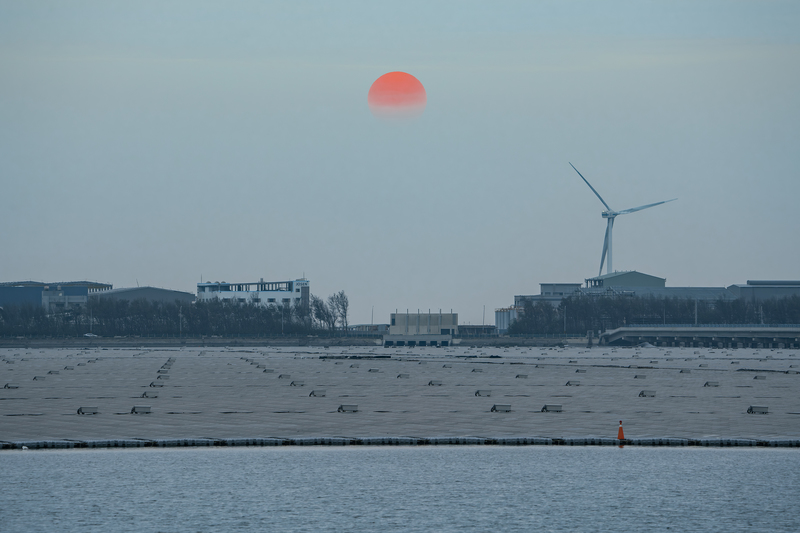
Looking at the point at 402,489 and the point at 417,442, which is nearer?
the point at 402,489

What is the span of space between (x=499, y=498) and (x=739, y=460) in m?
9.47

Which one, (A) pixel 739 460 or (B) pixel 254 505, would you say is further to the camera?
(A) pixel 739 460

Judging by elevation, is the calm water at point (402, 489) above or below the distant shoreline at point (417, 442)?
below

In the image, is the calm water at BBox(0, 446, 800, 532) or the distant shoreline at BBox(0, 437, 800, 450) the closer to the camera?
the calm water at BBox(0, 446, 800, 532)

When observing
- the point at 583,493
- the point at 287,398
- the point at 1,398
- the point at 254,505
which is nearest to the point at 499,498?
the point at 583,493

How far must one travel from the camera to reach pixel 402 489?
22797 mm

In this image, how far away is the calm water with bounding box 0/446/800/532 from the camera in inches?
747

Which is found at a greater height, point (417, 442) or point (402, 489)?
point (417, 442)

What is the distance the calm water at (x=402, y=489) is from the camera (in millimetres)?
18969

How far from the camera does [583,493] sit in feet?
72.8

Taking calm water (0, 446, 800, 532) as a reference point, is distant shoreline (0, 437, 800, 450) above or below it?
above

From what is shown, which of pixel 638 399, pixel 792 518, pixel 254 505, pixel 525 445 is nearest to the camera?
pixel 792 518

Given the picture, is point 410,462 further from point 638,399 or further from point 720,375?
point 720,375

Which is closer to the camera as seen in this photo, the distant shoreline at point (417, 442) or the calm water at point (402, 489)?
the calm water at point (402, 489)
